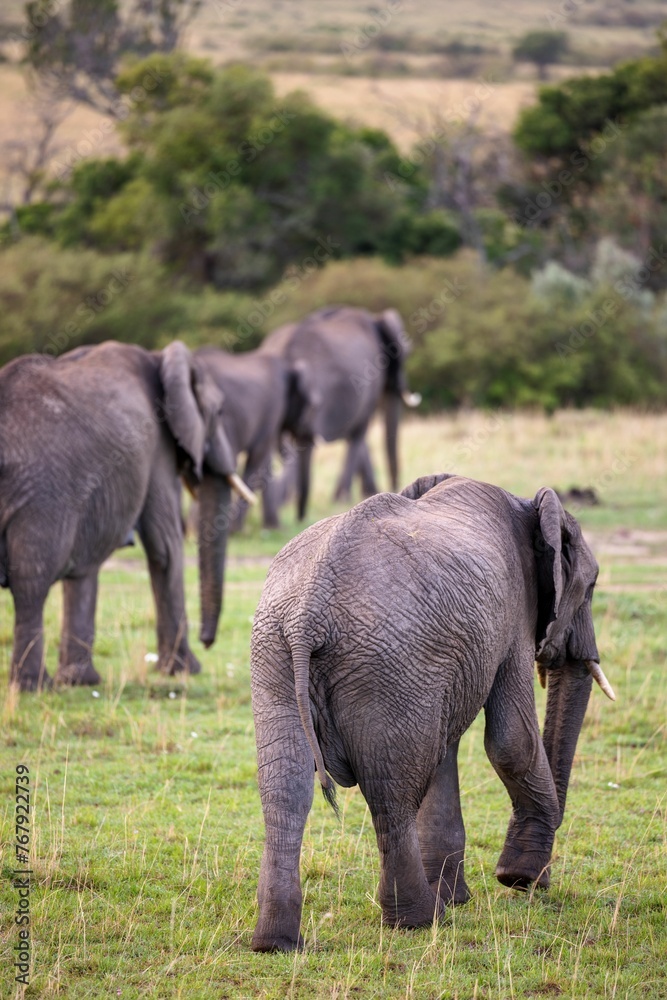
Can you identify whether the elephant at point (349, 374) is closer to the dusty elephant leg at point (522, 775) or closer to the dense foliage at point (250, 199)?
the dusty elephant leg at point (522, 775)

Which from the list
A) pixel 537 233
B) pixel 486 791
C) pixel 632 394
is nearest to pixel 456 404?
pixel 632 394

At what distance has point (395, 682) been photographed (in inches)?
183

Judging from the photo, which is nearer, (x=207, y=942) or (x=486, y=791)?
(x=207, y=942)

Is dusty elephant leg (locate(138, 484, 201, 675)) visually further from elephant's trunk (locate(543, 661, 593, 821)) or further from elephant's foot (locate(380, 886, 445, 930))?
elephant's foot (locate(380, 886, 445, 930))

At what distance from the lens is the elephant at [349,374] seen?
18.1 metres

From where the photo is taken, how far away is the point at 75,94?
5003 cm

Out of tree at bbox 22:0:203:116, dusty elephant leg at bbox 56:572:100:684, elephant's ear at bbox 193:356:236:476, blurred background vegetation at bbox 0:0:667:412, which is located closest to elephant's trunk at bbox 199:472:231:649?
elephant's ear at bbox 193:356:236:476

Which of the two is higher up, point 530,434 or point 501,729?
point 501,729

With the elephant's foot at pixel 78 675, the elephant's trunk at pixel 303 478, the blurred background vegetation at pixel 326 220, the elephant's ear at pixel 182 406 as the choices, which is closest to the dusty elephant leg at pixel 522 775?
the elephant's foot at pixel 78 675

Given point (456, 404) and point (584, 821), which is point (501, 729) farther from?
point (456, 404)

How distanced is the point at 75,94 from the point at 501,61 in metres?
41.3

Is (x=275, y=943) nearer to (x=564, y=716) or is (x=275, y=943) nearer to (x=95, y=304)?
(x=564, y=716)

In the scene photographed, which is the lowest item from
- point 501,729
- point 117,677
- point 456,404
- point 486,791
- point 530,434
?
point 456,404

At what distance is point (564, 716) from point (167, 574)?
4.18m
